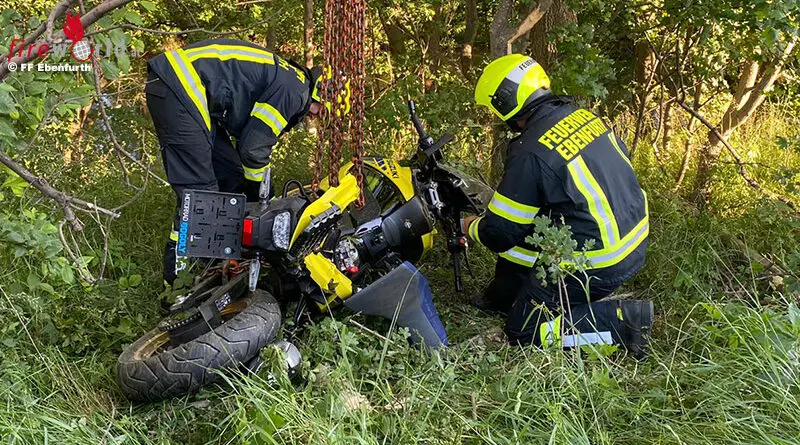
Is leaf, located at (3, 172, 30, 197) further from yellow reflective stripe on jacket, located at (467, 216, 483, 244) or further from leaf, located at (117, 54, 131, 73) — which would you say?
yellow reflective stripe on jacket, located at (467, 216, 483, 244)

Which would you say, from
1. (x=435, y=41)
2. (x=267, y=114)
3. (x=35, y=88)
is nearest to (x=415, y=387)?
(x=35, y=88)

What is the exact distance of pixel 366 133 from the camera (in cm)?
589

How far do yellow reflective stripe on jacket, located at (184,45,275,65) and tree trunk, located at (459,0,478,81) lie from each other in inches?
116

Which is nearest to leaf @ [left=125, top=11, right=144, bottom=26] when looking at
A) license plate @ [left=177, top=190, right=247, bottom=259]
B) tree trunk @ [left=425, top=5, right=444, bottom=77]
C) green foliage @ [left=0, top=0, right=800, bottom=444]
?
green foliage @ [left=0, top=0, right=800, bottom=444]

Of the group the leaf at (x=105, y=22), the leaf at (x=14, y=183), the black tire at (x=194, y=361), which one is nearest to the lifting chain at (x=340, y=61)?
the black tire at (x=194, y=361)

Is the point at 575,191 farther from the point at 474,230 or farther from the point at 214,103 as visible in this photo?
the point at 214,103

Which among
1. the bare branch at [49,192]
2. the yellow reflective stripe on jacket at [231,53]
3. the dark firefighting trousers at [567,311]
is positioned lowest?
the dark firefighting trousers at [567,311]

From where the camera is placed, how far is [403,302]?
3309 mm

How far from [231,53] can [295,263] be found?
1659 mm

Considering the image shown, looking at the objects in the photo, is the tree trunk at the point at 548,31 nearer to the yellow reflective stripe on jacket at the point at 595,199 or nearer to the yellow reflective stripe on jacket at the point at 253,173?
the yellow reflective stripe on jacket at the point at 595,199

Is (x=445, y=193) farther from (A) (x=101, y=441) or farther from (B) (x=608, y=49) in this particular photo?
(B) (x=608, y=49)

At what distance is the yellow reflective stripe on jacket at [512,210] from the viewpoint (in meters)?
3.54

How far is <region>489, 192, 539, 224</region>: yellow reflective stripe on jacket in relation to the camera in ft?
11.6

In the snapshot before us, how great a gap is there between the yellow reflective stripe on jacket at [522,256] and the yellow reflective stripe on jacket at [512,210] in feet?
1.25
